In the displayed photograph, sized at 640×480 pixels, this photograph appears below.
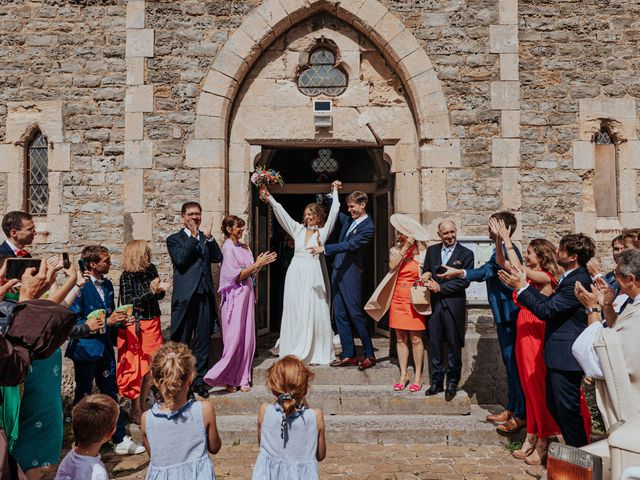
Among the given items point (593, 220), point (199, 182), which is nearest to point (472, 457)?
point (593, 220)

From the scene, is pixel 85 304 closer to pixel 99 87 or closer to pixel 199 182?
pixel 199 182

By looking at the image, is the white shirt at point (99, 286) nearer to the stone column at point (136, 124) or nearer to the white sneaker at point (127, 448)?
the white sneaker at point (127, 448)

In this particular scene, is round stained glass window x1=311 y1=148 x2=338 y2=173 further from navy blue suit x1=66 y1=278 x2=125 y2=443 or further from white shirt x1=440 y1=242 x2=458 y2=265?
navy blue suit x1=66 y1=278 x2=125 y2=443

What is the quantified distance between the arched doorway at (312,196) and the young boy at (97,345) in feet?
8.47

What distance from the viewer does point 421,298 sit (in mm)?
5211

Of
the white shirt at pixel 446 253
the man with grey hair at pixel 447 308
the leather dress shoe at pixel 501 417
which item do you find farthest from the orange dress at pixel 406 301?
the leather dress shoe at pixel 501 417

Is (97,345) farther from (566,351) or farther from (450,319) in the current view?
(566,351)

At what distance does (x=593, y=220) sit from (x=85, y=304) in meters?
5.71

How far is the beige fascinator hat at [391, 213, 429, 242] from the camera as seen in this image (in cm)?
545

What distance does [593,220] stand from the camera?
652cm

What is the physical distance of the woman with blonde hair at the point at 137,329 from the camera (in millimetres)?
4785

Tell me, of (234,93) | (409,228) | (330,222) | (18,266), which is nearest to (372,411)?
(409,228)

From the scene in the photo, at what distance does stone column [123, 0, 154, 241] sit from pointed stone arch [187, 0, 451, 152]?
23.8 inches

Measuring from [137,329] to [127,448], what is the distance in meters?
1.01
